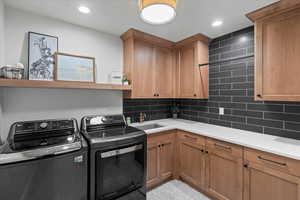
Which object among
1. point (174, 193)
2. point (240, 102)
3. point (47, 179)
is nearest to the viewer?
point (47, 179)

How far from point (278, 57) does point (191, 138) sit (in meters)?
1.41

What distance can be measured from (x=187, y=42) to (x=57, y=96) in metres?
2.24

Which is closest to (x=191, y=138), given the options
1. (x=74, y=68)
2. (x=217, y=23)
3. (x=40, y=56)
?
(x=217, y=23)

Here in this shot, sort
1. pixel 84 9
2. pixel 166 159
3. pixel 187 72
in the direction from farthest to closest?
pixel 187 72 → pixel 166 159 → pixel 84 9

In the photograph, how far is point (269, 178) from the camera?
1.40 meters

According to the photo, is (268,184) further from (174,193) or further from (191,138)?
(174,193)

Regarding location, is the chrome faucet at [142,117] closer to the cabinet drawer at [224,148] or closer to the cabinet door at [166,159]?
the cabinet door at [166,159]

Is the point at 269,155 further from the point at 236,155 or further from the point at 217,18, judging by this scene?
the point at 217,18

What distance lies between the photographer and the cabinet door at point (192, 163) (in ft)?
6.63

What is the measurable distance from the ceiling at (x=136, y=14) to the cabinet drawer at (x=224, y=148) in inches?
61.8

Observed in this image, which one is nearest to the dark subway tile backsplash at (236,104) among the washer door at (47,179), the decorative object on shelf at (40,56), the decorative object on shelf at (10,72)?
the decorative object on shelf at (40,56)

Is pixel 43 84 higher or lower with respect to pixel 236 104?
higher

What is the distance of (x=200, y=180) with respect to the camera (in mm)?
2033

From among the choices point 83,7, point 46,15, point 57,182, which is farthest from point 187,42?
point 57,182
